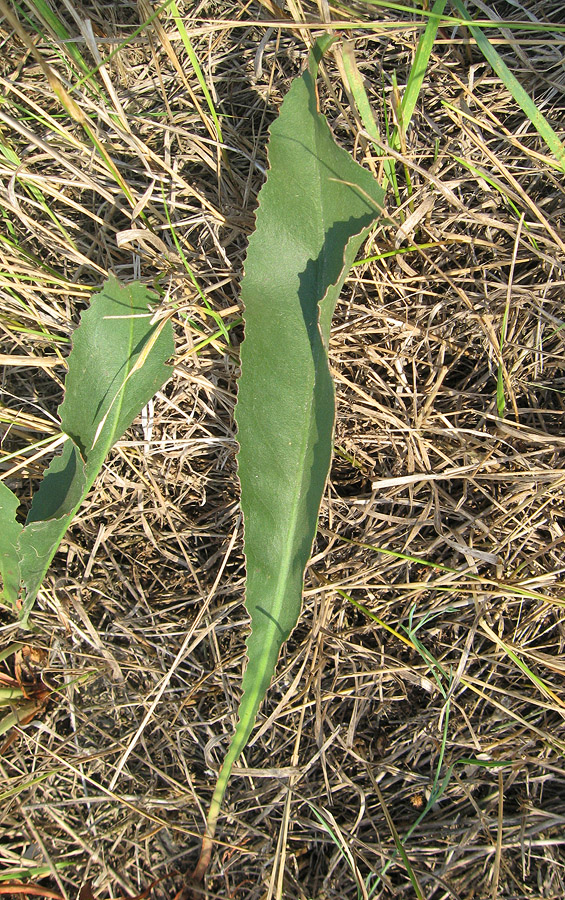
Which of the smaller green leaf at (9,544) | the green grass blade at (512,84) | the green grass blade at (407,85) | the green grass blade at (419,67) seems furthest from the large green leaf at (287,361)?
the smaller green leaf at (9,544)

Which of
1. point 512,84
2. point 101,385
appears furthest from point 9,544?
point 512,84

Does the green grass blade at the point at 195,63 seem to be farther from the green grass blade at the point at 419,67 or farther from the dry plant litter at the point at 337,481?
the green grass blade at the point at 419,67

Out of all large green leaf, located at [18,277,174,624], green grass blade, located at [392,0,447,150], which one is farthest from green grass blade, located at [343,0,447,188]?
large green leaf, located at [18,277,174,624]

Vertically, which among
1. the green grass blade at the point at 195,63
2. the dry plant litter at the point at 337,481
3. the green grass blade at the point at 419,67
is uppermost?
the green grass blade at the point at 195,63

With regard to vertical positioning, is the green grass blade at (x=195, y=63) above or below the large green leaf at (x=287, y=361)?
above

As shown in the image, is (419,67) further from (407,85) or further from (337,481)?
(337,481)
